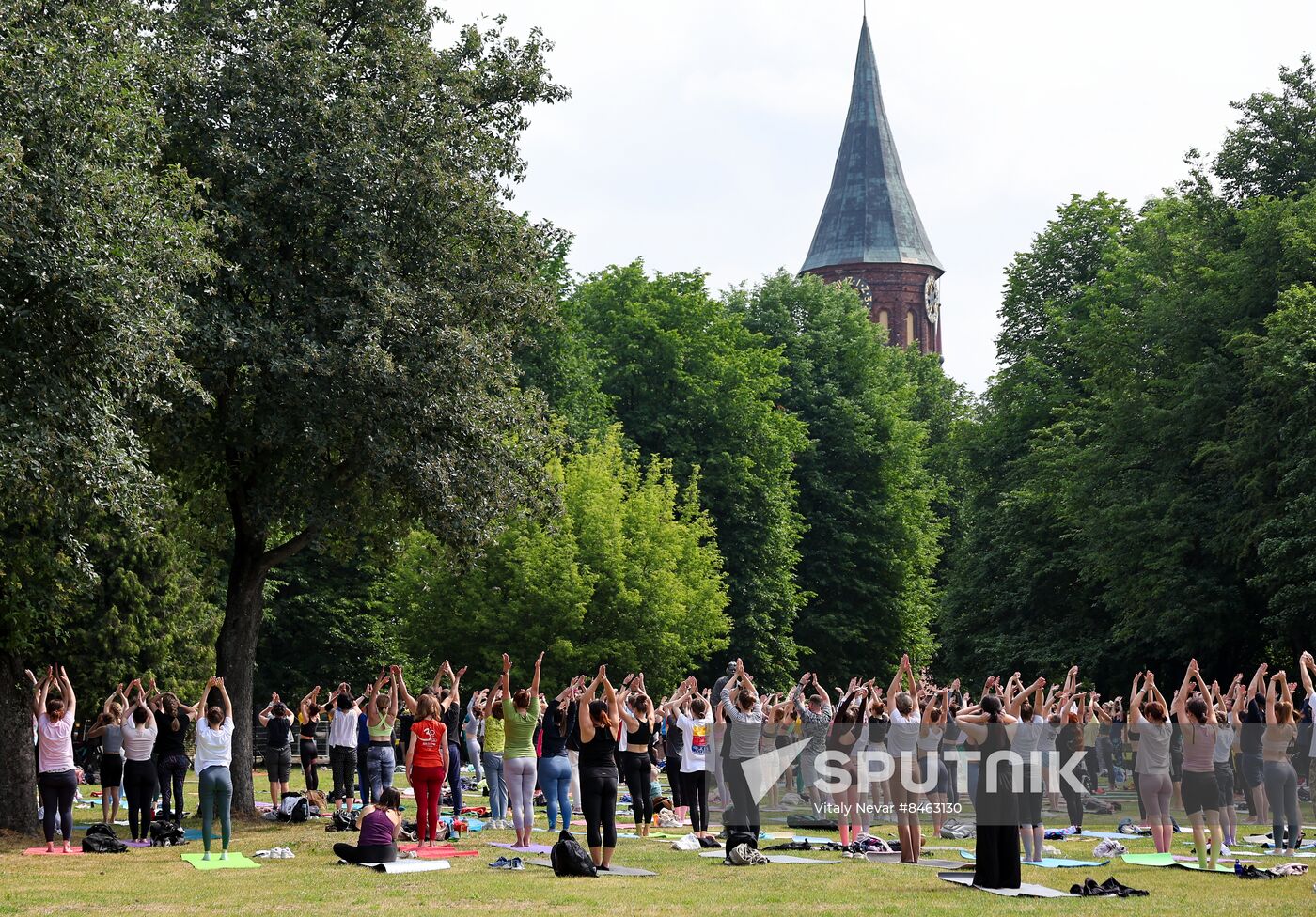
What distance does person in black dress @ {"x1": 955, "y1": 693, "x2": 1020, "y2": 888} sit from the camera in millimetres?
14445

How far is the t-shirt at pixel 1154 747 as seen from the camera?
54.9 feet

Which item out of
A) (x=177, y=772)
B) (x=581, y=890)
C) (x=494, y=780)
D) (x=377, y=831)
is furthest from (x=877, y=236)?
(x=581, y=890)

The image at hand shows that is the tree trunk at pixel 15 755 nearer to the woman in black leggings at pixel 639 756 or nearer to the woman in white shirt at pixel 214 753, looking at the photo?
the woman in white shirt at pixel 214 753

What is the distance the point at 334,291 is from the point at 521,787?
23.5 ft

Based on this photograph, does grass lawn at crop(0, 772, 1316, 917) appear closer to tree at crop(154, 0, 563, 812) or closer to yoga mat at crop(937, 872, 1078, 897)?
yoga mat at crop(937, 872, 1078, 897)

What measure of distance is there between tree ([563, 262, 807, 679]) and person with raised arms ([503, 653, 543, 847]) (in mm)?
27594

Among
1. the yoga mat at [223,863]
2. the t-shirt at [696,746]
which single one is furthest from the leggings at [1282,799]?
the yoga mat at [223,863]

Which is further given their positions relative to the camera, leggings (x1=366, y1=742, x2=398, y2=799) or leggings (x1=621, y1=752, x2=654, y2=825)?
leggings (x1=366, y1=742, x2=398, y2=799)

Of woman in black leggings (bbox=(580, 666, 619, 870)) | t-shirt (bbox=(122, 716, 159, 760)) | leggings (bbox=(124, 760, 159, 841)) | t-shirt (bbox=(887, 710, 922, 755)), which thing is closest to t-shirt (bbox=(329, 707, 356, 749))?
leggings (bbox=(124, 760, 159, 841))

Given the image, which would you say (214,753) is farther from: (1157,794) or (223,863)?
(1157,794)

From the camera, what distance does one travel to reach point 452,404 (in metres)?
21.1

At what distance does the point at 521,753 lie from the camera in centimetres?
1827

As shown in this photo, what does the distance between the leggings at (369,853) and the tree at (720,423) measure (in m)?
29.6

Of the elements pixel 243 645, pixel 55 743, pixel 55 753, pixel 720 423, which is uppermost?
pixel 720 423
